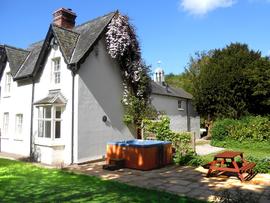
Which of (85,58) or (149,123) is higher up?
(85,58)

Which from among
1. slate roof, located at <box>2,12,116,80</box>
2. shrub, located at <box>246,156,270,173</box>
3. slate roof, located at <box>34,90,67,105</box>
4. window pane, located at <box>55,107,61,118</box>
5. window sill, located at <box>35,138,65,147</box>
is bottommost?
shrub, located at <box>246,156,270,173</box>

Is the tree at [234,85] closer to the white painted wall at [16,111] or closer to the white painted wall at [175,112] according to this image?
the white painted wall at [175,112]

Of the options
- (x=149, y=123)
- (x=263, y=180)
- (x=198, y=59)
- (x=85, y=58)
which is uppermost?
(x=198, y=59)

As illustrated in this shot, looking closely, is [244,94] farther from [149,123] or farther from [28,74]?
[28,74]

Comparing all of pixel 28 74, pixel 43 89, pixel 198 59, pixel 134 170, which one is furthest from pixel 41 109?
pixel 198 59

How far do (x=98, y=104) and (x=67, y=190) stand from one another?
8.21m

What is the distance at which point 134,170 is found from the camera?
1418cm

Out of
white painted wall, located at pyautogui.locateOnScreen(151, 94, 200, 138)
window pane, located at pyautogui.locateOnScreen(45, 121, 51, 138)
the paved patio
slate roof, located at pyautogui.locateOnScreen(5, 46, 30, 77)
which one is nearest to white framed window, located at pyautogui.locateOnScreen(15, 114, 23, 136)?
slate roof, located at pyautogui.locateOnScreen(5, 46, 30, 77)

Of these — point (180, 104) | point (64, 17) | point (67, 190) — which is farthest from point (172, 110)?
point (67, 190)

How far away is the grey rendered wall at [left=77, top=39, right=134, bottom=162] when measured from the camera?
1677cm

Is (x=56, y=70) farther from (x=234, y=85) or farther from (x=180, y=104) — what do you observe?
(x=234, y=85)

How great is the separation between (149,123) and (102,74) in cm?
419

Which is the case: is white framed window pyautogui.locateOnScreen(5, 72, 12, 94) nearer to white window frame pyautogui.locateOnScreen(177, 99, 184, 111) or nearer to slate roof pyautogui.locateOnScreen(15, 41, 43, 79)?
slate roof pyautogui.locateOnScreen(15, 41, 43, 79)

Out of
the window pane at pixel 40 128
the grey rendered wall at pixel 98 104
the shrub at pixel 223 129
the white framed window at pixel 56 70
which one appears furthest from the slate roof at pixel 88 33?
the shrub at pixel 223 129
